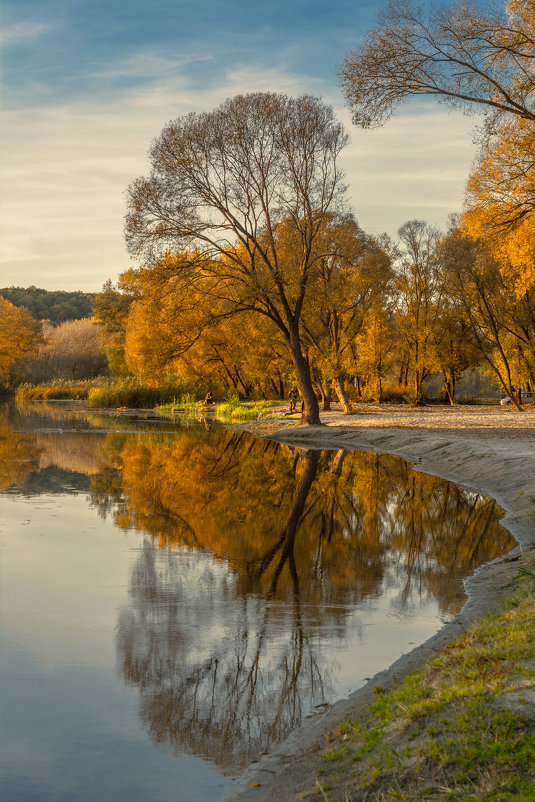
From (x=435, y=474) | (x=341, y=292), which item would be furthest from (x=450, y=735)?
(x=341, y=292)

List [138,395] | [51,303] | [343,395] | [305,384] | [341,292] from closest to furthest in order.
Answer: [305,384]
[341,292]
[343,395]
[138,395]
[51,303]

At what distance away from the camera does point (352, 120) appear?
1697 cm

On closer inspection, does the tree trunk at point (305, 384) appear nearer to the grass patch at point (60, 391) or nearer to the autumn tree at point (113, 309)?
the grass patch at point (60, 391)

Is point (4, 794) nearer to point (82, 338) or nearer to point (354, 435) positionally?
point (354, 435)

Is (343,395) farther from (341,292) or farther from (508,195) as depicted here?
(508,195)

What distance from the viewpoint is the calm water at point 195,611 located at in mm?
4711

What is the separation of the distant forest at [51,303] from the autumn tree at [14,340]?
113 feet

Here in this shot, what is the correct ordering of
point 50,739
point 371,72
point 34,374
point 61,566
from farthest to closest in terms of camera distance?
point 34,374 → point 371,72 → point 61,566 → point 50,739

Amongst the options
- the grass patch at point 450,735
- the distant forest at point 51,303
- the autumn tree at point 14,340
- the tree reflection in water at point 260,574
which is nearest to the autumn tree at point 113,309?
the autumn tree at point 14,340

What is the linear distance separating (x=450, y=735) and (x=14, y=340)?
81165 mm

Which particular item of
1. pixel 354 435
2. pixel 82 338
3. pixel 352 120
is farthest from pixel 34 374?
pixel 352 120

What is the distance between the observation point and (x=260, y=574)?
8.91 metres

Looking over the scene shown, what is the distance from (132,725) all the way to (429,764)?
2.29 meters

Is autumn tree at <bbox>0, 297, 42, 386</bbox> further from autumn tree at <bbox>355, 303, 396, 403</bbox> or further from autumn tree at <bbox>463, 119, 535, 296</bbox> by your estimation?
autumn tree at <bbox>463, 119, 535, 296</bbox>
